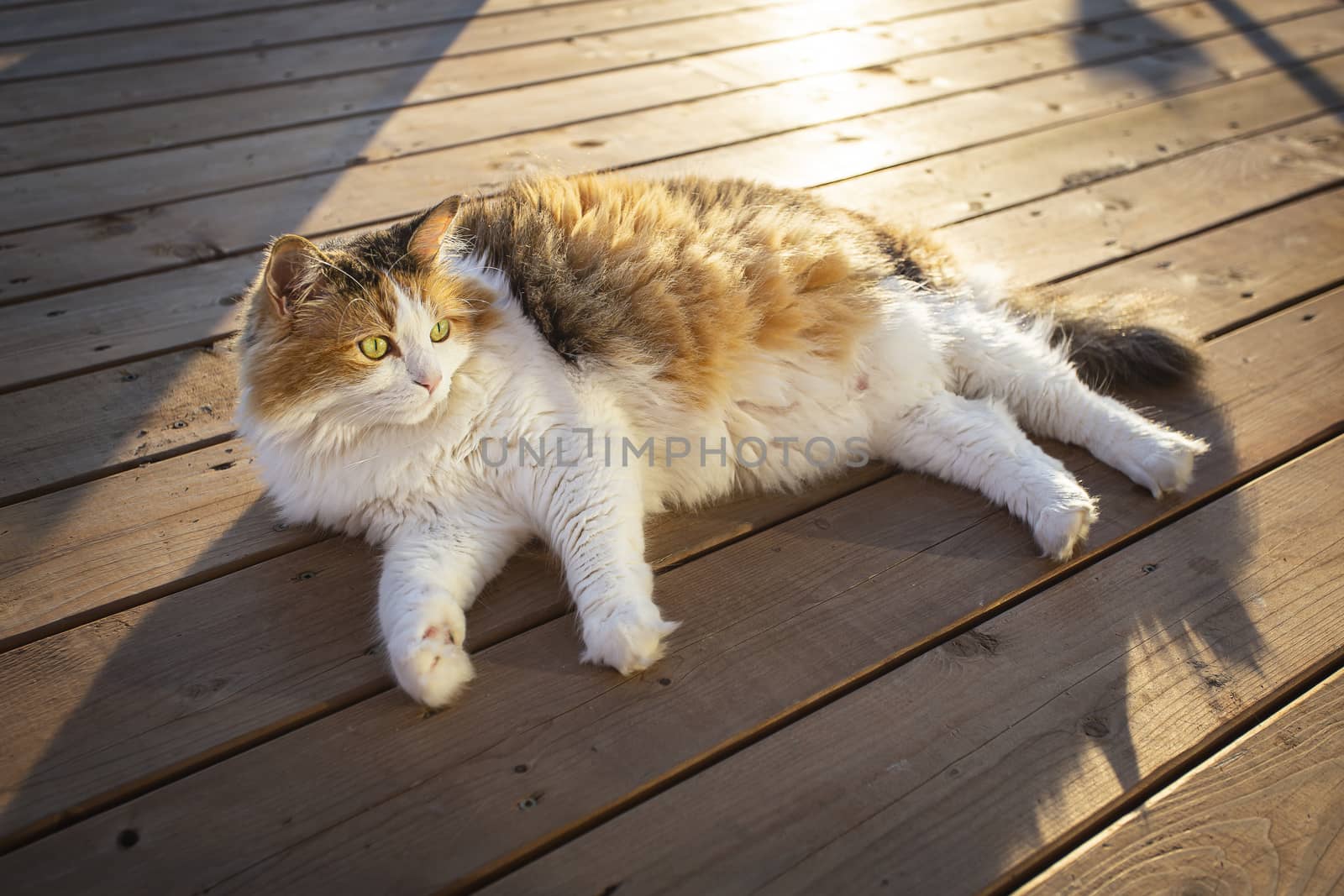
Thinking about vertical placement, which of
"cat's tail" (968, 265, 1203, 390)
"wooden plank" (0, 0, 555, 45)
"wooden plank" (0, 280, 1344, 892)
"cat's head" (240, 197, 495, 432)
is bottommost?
"wooden plank" (0, 0, 555, 45)

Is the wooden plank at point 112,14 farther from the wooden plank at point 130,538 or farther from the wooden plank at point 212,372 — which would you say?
the wooden plank at point 130,538

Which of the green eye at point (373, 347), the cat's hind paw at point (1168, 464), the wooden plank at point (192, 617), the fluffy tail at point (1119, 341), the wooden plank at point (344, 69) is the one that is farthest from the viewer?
the wooden plank at point (344, 69)

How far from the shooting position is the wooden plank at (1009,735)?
1.14 metres

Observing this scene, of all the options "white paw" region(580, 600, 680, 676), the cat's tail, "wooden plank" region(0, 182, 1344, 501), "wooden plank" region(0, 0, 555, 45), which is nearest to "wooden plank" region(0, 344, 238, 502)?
"wooden plank" region(0, 182, 1344, 501)

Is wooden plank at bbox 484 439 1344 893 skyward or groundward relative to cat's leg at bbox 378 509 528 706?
skyward

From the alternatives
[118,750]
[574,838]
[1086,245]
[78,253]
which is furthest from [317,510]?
[1086,245]

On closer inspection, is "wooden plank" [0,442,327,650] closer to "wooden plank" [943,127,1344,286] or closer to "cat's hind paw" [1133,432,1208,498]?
"cat's hind paw" [1133,432,1208,498]

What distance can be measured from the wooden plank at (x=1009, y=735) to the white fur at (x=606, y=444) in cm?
16

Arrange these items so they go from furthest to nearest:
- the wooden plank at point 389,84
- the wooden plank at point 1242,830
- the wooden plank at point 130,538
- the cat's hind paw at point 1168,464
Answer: the wooden plank at point 389,84
the cat's hind paw at point 1168,464
the wooden plank at point 130,538
the wooden plank at point 1242,830

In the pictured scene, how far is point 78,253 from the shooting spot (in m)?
2.37

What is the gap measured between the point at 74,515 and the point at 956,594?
1540 millimetres

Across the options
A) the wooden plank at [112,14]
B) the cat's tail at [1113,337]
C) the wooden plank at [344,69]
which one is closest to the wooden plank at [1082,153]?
the cat's tail at [1113,337]

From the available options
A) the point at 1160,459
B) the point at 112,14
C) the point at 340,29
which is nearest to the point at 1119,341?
the point at 1160,459

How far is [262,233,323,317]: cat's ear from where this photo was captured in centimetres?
130
